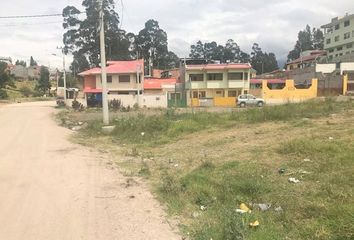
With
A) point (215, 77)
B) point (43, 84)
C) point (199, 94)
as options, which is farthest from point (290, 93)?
point (43, 84)

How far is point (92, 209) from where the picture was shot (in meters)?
8.47

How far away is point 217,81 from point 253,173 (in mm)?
48306

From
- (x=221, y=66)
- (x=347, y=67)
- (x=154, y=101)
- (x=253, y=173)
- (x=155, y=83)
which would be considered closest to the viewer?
(x=253, y=173)

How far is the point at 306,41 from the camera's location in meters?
125

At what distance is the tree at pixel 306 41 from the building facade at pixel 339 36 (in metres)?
36.3

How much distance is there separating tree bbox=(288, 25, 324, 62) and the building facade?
3629 centimetres

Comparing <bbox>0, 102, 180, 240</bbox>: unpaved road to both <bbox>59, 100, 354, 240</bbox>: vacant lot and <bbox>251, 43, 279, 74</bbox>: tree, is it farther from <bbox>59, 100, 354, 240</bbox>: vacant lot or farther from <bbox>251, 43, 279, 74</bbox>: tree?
<bbox>251, 43, 279, 74</bbox>: tree

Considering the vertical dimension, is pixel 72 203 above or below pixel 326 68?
below

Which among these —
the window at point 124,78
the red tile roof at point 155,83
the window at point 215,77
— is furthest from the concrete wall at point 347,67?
the window at point 124,78

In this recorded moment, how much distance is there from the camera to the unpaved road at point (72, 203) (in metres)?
7.19

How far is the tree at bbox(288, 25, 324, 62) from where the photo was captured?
123 metres

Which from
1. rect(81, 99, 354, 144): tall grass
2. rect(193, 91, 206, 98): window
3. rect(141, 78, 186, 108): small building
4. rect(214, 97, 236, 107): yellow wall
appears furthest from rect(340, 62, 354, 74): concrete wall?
rect(81, 99, 354, 144): tall grass

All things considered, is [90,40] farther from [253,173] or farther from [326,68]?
[253,173]

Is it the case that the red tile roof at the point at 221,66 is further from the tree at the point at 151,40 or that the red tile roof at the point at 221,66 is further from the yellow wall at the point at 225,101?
the tree at the point at 151,40
